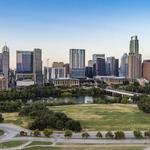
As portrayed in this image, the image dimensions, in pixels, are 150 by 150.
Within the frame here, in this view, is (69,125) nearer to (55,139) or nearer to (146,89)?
(55,139)

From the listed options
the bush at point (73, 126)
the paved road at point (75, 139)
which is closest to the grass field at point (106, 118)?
the bush at point (73, 126)

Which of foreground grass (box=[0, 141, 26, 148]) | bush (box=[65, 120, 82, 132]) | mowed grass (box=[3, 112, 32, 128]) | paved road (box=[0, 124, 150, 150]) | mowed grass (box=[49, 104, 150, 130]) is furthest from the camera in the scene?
mowed grass (box=[3, 112, 32, 128])

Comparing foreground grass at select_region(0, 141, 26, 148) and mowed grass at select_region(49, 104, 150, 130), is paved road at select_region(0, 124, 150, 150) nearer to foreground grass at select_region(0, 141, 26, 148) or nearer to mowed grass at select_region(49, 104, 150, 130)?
foreground grass at select_region(0, 141, 26, 148)

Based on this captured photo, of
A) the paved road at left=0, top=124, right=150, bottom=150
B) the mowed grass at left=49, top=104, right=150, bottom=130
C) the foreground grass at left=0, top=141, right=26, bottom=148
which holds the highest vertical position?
the mowed grass at left=49, top=104, right=150, bottom=130

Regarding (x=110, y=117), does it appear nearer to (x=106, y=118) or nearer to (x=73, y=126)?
(x=106, y=118)

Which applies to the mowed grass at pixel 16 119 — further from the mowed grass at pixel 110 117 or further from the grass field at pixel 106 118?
the mowed grass at pixel 110 117

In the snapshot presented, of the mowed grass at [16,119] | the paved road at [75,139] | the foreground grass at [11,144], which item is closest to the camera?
the foreground grass at [11,144]

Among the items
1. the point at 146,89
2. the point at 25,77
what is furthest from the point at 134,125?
the point at 25,77

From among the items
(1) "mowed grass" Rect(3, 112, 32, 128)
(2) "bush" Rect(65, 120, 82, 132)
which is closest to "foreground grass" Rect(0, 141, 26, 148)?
(2) "bush" Rect(65, 120, 82, 132)
